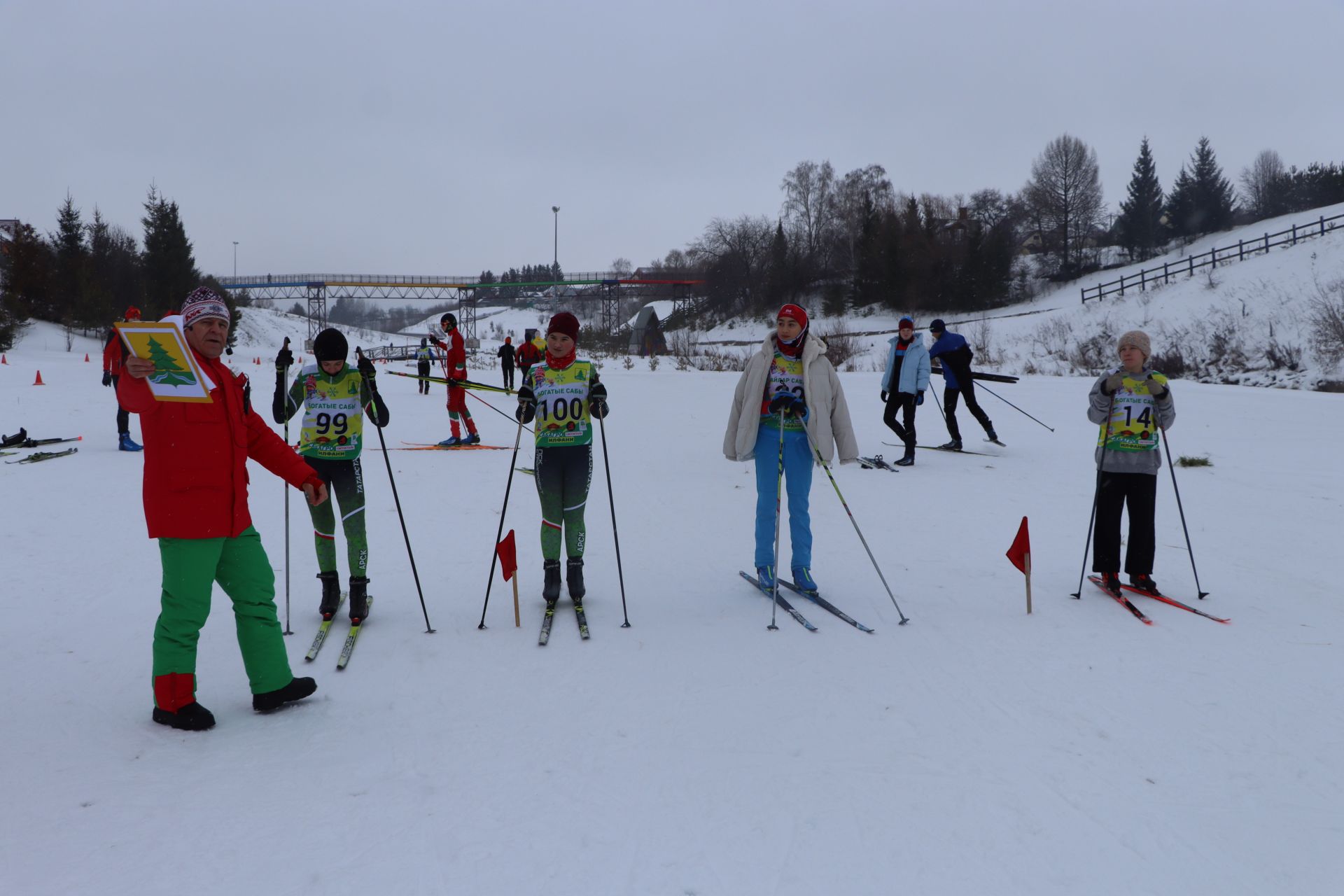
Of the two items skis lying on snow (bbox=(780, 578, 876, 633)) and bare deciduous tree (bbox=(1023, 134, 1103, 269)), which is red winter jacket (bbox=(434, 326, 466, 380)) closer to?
skis lying on snow (bbox=(780, 578, 876, 633))

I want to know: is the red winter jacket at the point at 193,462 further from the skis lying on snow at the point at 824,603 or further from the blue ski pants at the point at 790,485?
the skis lying on snow at the point at 824,603

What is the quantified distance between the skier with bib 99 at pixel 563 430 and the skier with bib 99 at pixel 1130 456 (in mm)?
3402

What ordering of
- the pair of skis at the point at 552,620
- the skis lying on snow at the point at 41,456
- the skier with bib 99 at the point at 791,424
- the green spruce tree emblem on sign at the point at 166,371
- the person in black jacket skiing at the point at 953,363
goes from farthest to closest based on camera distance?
1. the person in black jacket skiing at the point at 953,363
2. the skis lying on snow at the point at 41,456
3. the skier with bib 99 at the point at 791,424
4. the pair of skis at the point at 552,620
5. the green spruce tree emblem on sign at the point at 166,371

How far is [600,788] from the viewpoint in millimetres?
3174

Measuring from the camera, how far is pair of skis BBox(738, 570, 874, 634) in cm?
505

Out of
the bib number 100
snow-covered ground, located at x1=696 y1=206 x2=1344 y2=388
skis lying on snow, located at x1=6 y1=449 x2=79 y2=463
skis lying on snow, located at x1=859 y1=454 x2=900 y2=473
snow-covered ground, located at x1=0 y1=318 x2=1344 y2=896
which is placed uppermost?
snow-covered ground, located at x1=696 y1=206 x2=1344 y2=388

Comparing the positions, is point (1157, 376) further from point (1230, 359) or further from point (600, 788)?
point (1230, 359)

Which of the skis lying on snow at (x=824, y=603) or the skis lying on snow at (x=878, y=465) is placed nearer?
the skis lying on snow at (x=824, y=603)

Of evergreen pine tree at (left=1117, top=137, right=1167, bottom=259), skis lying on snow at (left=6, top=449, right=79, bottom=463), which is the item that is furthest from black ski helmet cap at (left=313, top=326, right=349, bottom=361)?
evergreen pine tree at (left=1117, top=137, right=1167, bottom=259)

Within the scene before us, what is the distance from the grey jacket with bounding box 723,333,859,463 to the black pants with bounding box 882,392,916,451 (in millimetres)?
5538

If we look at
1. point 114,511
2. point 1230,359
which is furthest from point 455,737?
point 1230,359

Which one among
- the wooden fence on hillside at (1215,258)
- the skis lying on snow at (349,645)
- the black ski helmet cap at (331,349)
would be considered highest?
the wooden fence on hillside at (1215,258)

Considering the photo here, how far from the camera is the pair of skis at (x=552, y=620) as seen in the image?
4825mm

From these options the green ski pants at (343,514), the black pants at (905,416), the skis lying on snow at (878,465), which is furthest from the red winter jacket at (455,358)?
the green ski pants at (343,514)
